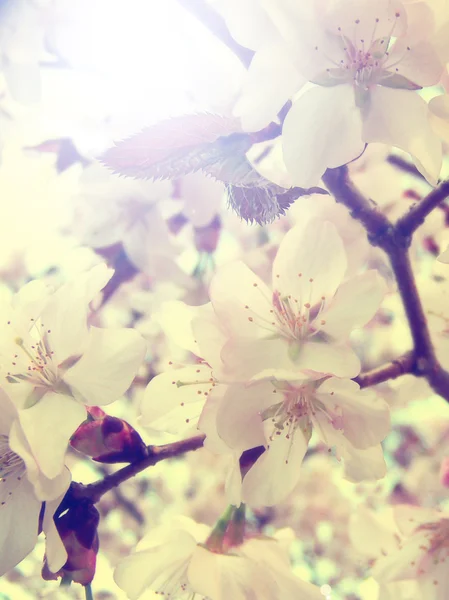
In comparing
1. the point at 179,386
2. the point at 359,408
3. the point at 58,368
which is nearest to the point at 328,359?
the point at 359,408

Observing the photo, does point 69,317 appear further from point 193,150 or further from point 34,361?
point 193,150

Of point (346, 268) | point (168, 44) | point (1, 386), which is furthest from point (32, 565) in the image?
point (168, 44)

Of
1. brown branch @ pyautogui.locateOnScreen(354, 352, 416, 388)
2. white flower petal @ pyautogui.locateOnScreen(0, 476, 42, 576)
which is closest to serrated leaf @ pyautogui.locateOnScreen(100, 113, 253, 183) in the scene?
brown branch @ pyautogui.locateOnScreen(354, 352, 416, 388)

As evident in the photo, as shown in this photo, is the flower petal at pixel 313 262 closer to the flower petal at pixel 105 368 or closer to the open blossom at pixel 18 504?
the flower petal at pixel 105 368

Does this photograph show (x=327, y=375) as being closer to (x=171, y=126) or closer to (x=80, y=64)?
(x=171, y=126)

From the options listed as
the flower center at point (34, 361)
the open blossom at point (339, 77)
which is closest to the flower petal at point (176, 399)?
the flower center at point (34, 361)

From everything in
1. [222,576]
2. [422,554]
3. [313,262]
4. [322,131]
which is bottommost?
[422,554]
